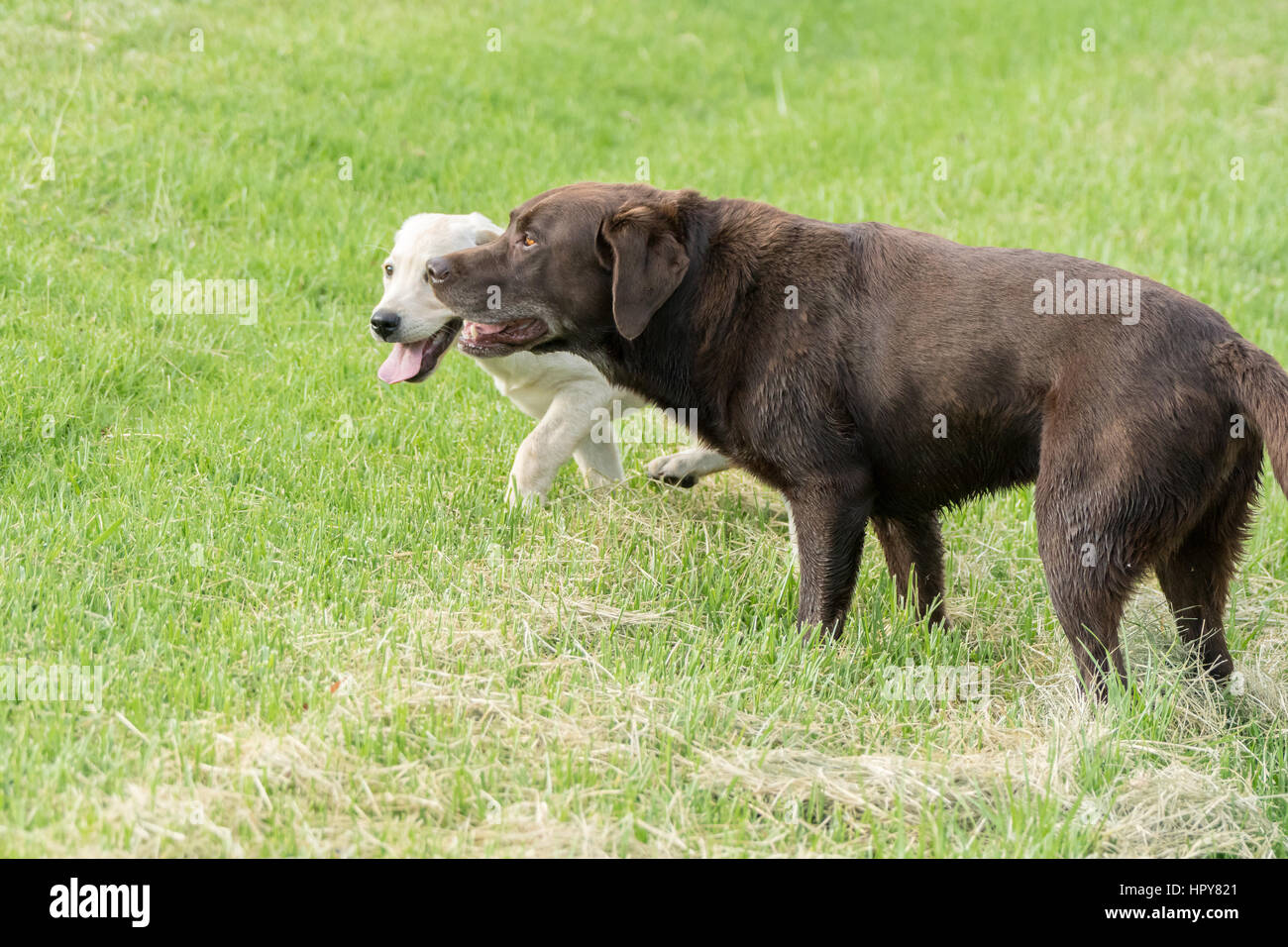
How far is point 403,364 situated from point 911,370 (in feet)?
7.14

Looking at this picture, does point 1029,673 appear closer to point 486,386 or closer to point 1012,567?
point 1012,567

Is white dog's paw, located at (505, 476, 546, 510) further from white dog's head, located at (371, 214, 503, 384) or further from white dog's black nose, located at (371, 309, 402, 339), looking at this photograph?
white dog's black nose, located at (371, 309, 402, 339)

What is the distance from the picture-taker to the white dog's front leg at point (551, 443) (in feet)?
18.3

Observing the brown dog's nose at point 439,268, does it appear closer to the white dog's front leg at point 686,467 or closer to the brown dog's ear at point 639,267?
the brown dog's ear at point 639,267

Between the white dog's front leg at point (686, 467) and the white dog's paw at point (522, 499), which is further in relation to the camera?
the white dog's front leg at point (686, 467)

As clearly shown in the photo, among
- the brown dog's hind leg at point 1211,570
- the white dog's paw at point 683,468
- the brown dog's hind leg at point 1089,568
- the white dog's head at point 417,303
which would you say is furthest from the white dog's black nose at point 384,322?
the brown dog's hind leg at point 1211,570

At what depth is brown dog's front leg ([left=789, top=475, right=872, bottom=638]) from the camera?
4.53 meters

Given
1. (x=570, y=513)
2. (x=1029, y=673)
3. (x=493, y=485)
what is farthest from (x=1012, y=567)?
(x=493, y=485)

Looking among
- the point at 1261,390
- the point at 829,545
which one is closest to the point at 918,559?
the point at 829,545

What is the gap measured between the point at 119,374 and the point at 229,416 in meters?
0.63

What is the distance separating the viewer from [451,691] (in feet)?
12.8

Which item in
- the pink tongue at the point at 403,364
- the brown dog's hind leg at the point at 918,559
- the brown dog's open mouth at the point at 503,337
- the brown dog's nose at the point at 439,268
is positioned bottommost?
the brown dog's hind leg at the point at 918,559

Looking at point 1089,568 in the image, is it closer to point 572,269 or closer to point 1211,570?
point 1211,570

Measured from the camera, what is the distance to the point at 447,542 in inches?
202
